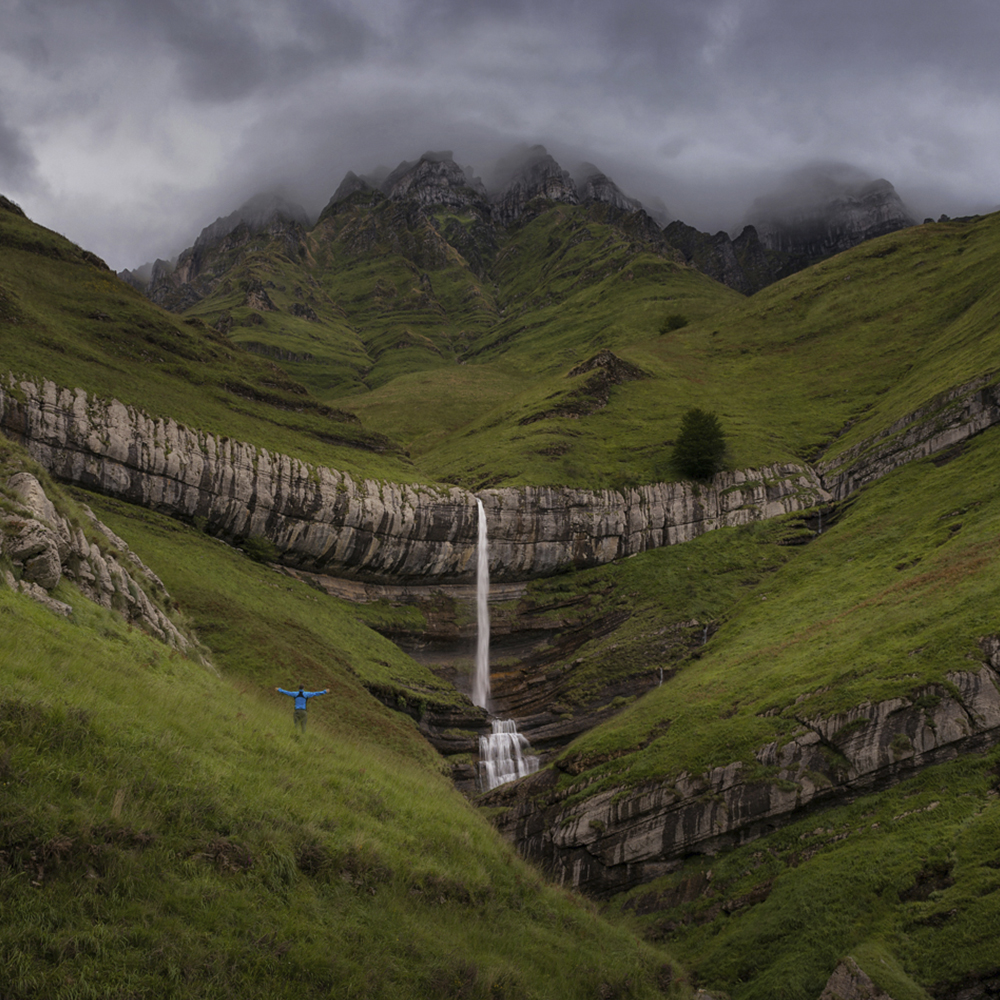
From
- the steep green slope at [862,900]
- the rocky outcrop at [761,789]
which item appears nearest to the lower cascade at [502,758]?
the rocky outcrop at [761,789]

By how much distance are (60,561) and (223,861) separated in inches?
494

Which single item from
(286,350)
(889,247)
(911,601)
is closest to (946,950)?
(911,601)

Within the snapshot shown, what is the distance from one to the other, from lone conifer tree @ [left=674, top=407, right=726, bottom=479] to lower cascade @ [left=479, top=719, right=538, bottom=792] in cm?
4167

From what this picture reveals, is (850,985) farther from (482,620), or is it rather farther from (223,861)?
(482,620)

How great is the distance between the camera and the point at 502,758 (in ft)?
159

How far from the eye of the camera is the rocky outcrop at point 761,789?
26094 mm

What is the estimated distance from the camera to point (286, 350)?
19025 centimetres

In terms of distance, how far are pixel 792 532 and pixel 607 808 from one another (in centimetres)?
4398

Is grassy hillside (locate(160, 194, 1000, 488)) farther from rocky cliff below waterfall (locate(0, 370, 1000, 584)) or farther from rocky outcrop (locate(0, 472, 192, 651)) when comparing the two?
rocky outcrop (locate(0, 472, 192, 651))

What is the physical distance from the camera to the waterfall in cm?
5838

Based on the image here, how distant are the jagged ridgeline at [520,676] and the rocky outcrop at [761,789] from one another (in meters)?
0.12

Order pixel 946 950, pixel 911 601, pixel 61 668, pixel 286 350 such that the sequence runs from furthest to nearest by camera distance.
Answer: pixel 286 350
pixel 911 601
pixel 946 950
pixel 61 668

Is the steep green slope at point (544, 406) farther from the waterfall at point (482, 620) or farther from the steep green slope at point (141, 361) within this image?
the steep green slope at point (141, 361)

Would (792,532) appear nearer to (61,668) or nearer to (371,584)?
(371,584)
